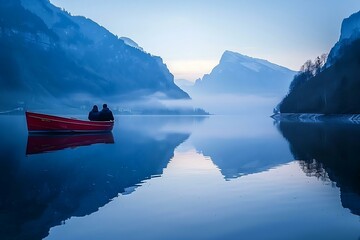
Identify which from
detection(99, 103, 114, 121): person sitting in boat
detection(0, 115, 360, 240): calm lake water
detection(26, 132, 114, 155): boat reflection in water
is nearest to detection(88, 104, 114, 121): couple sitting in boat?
detection(99, 103, 114, 121): person sitting in boat

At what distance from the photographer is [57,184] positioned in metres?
19.7

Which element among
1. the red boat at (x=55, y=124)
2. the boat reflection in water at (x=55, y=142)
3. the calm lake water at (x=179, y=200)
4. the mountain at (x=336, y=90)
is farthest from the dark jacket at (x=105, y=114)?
the mountain at (x=336, y=90)

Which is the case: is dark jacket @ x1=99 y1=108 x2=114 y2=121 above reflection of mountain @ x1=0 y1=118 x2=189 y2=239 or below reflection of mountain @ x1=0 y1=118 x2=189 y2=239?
above

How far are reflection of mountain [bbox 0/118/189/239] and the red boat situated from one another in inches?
1093

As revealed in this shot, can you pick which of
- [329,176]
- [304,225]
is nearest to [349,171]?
[329,176]

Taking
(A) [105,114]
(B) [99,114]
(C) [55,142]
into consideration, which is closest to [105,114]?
(A) [105,114]

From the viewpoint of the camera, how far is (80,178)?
861 inches

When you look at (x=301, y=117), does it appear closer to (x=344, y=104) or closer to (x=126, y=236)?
(x=344, y=104)

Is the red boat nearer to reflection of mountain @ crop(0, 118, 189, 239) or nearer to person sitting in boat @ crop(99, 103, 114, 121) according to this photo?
person sitting in boat @ crop(99, 103, 114, 121)

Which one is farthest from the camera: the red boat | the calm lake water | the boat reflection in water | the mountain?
the mountain

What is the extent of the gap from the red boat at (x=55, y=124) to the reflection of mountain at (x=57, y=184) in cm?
2775

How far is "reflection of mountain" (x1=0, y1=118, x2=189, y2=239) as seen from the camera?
1331 centimetres

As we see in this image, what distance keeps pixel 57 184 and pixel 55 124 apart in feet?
139

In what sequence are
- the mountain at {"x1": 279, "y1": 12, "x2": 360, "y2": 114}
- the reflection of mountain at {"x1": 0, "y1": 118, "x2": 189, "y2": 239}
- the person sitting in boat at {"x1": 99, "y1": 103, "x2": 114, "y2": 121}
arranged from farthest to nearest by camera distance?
the mountain at {"x1": 279, "y1": 12, "x2": 360, "y2": 114}
the person sitting in boat at {"x1": 99, "y1": 103, "x2": 114, "y2": 121}
the reflection of mountain at {"x1": 0, "y1": 118, "x2": 189, "y2": 239}
